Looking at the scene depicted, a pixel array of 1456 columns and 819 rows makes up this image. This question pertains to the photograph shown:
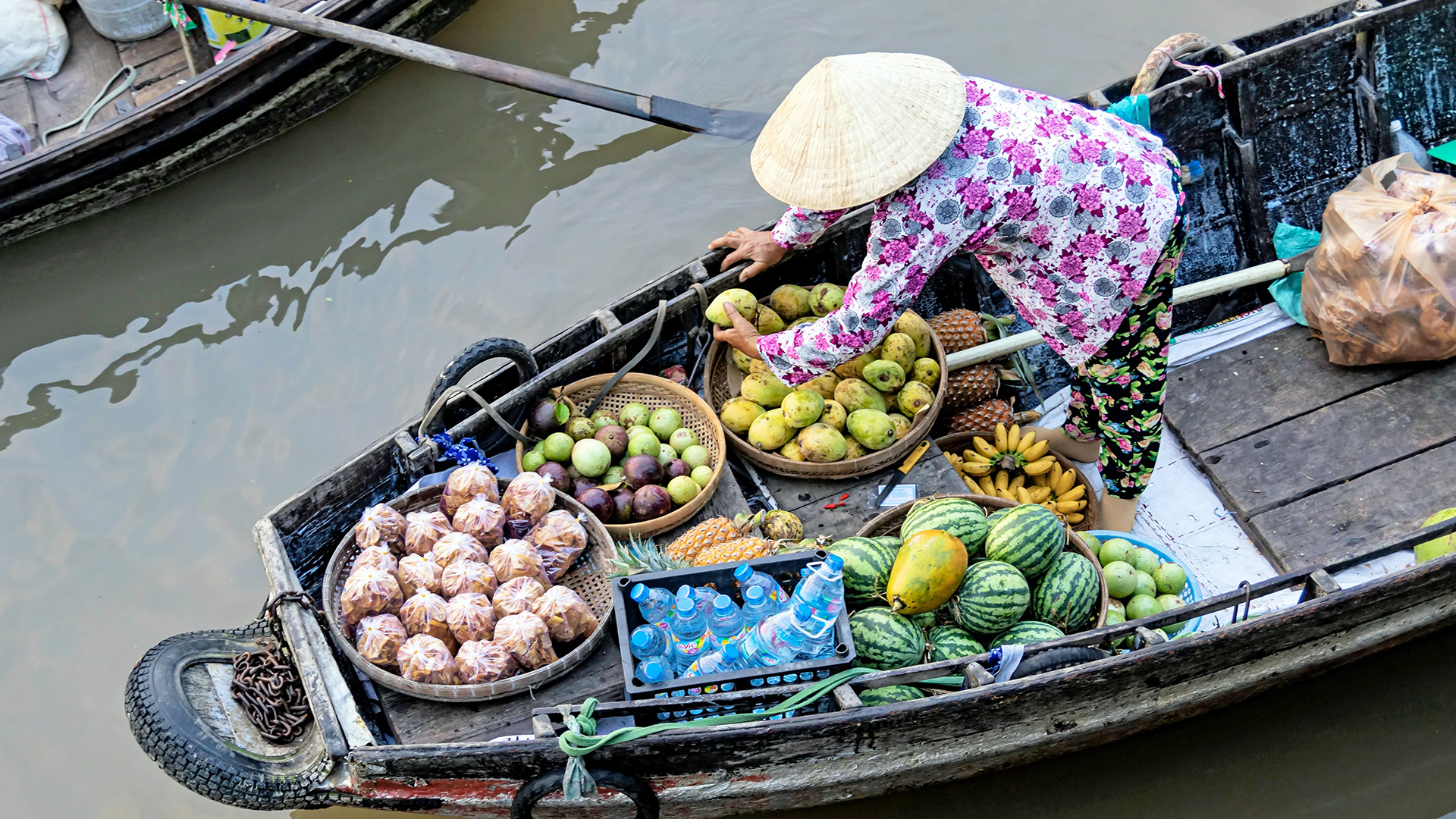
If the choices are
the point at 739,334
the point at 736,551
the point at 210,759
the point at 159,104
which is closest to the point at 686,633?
the point at 736,551

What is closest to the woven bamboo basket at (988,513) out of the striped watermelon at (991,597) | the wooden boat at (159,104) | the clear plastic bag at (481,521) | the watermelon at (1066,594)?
the watermelon at (1066,594)

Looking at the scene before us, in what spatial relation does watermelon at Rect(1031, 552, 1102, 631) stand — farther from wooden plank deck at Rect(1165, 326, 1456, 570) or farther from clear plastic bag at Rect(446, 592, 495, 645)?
clear plastic bag at Rect(446, 592, 495, 645)

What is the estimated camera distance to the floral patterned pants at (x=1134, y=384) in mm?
3004

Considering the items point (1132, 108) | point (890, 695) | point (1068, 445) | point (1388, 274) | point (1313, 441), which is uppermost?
point (1132, 108)

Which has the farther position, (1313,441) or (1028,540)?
(1313,441)

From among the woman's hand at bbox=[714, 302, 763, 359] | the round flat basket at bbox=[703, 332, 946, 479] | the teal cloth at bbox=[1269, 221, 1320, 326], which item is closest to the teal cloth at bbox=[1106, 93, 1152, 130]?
the teal cloth at bbox=[1269, 221, 1320, 326]

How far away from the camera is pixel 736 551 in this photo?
9.13ft

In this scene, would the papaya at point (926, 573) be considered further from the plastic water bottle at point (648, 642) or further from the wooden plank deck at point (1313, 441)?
the wooden plank deck at point (1313, 441)

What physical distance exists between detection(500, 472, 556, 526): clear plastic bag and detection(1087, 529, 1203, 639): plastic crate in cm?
174

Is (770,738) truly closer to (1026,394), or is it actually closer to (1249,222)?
(1026,394)

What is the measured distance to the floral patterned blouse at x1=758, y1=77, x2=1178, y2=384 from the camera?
261 cm

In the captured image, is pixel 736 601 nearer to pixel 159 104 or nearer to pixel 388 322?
pixel 388 322

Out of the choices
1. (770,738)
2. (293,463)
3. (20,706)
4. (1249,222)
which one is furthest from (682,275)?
(20,706)

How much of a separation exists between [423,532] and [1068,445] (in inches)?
91.6
